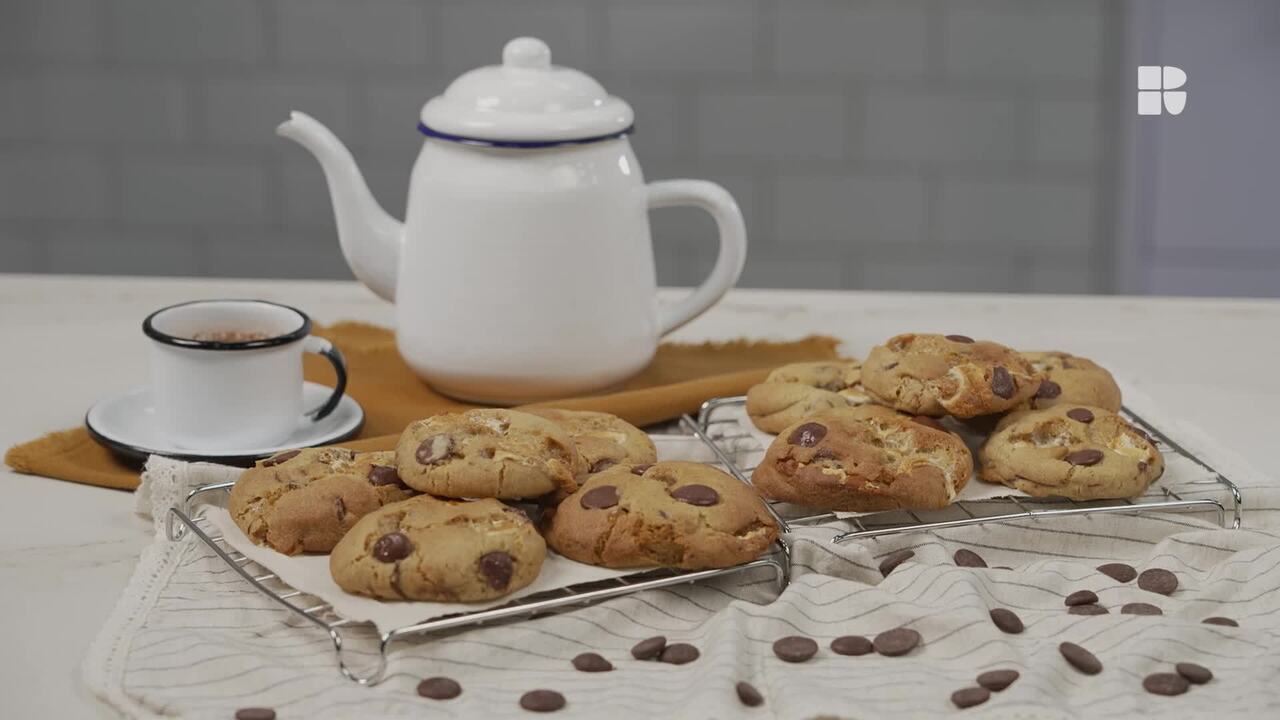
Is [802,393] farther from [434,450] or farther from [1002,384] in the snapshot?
[434,450]

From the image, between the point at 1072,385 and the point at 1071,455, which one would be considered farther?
the point at 1072,385

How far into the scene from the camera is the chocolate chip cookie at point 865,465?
1.00 m

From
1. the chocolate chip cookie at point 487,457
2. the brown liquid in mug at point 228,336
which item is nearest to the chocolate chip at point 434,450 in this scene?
the chocolate chip cookie at point 487,457

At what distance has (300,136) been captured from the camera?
133 centimetres

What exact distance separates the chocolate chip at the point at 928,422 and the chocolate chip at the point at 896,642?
24 cm

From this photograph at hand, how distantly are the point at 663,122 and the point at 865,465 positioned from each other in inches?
61.6

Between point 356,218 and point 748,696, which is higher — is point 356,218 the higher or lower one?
the higher one

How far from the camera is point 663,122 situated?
2.49 metres

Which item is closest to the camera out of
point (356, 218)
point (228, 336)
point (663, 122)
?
point (228, 336)

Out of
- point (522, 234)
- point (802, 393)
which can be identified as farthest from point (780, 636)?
point (522, 234)

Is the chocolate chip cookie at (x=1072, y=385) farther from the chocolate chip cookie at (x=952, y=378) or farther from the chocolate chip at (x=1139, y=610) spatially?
the chocolate chip at (x=1139, y=610)

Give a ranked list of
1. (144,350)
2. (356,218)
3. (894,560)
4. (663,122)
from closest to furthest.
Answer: (894,560), (356,218), (144,350), (663,122)

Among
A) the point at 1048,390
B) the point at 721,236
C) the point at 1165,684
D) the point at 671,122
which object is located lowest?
the point at 1165,684

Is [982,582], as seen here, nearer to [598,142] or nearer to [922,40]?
[598,142]
